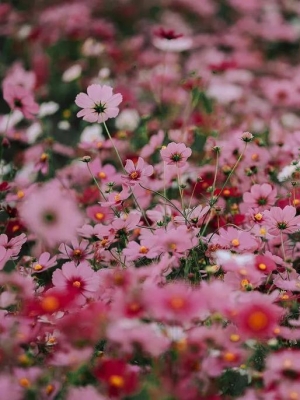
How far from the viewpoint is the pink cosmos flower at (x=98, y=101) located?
117cm

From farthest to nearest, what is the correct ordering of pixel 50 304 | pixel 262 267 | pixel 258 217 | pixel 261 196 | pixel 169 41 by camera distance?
pixel 169 41 < pixel 261 196 < pixel 258 217 < pixel 262 267 < pixel 50 304

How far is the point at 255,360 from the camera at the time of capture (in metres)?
0.98

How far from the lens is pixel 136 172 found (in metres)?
1.14

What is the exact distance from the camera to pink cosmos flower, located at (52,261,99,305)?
1024 millimetres

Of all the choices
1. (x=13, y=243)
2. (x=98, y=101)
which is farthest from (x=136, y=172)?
(x=13, y=243)

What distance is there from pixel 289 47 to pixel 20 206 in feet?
6.56

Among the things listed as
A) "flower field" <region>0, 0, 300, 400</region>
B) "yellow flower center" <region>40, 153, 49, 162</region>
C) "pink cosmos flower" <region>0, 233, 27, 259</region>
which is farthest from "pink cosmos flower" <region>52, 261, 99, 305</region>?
"yellow flower center" <region>40, 153, 49, 162</region>

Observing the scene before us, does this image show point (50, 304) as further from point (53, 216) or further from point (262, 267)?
point (262, 267)

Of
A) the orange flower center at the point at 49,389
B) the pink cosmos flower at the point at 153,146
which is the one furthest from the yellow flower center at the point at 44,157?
the orange flower center at the point at 49,389

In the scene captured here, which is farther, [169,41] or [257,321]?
[169,41]

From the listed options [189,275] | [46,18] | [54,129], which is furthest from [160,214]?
[46,18]

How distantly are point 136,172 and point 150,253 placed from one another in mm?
183

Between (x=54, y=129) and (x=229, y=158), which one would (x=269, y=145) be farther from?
(x=54, y=129)

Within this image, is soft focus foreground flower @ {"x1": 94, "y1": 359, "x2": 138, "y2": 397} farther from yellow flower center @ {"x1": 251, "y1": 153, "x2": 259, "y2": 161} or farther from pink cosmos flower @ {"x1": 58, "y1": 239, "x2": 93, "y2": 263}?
yellow flower center @ {"x1": 251, "y1": 153, "x2": 259, "y2": 161}
